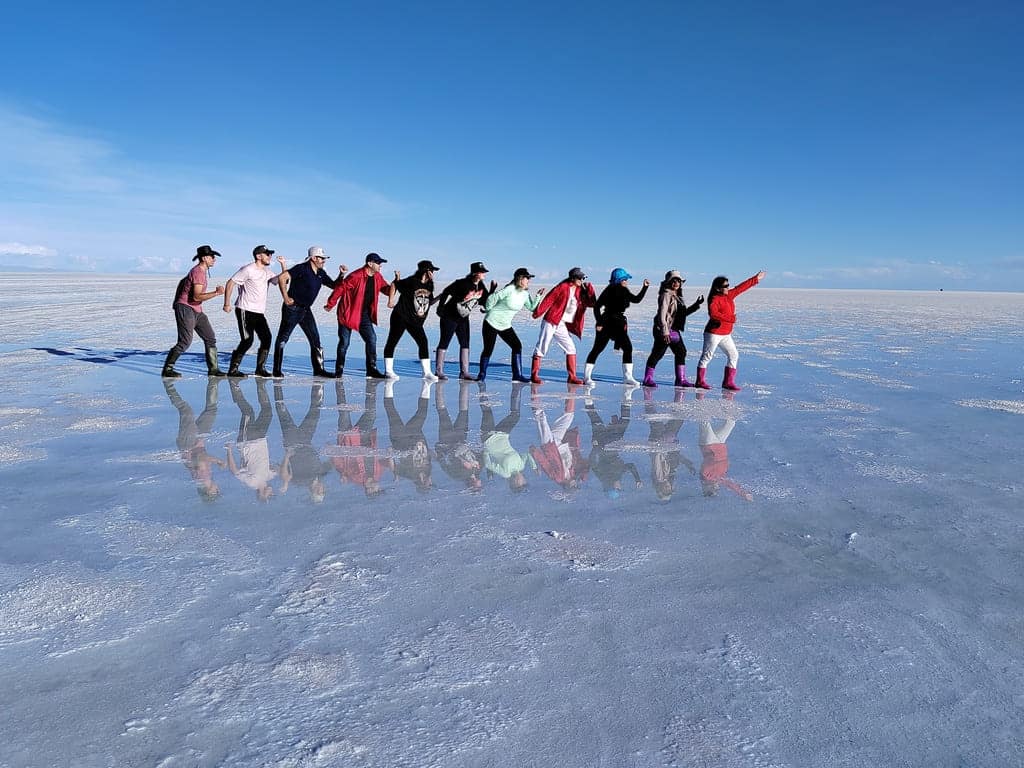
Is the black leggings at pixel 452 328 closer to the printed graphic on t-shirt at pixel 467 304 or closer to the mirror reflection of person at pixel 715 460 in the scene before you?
the printed graphic on t-shirt at pixel 467 304

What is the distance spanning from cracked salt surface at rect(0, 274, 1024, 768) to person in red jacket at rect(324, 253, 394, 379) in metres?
3.45

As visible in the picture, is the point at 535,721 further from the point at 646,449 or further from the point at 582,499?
the point at 646,449

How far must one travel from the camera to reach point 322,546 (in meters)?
4.07

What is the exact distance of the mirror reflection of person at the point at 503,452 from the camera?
18.4 ft

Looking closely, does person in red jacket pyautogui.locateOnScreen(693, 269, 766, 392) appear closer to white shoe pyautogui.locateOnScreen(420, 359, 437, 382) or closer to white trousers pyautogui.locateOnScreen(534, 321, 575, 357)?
white trousers pyautogui.locateOnScreen(534, 321, 575, 357)

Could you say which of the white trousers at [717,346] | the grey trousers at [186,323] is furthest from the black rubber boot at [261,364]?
the white trousers at [717,346]

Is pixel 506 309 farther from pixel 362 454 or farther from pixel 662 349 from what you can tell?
pixel 362 454

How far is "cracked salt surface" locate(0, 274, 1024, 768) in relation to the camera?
2518 mm

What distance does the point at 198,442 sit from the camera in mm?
6527

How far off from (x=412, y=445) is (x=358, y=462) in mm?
764

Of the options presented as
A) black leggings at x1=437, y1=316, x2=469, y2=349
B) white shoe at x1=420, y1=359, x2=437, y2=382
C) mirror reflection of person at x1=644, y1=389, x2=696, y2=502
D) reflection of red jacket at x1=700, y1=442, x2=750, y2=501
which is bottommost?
mirror reflection of person at x1=644, y1=389, x2=696, y2=502

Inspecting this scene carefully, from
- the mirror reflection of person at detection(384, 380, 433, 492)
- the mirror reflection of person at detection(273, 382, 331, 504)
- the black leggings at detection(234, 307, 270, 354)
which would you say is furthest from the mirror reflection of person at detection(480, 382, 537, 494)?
the black leggings at detection(234, 307, 270, 354)

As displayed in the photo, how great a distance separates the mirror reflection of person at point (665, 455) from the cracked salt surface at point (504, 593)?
0.18 ft

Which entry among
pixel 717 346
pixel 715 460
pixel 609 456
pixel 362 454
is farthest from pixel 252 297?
pixel 715 460
